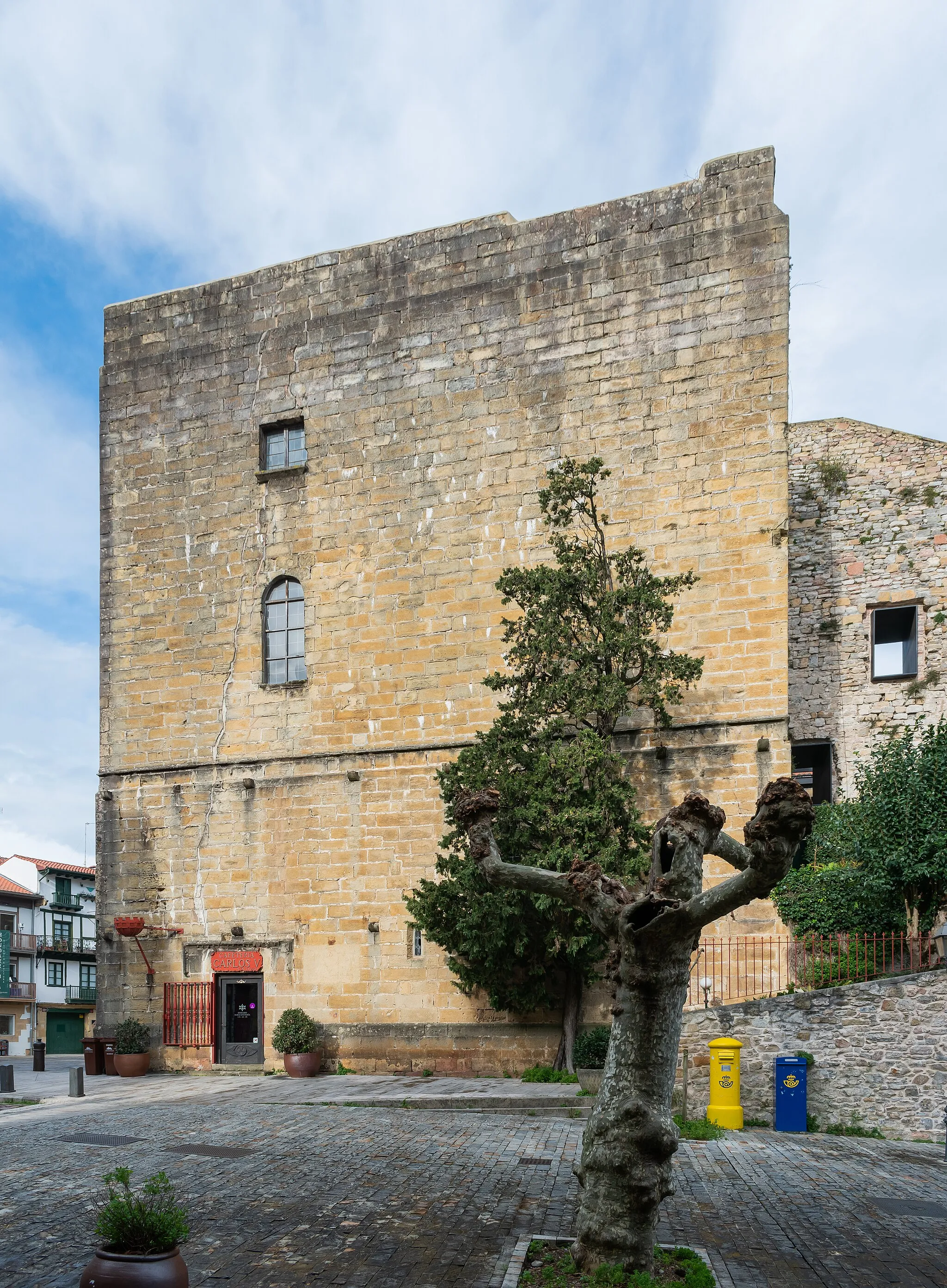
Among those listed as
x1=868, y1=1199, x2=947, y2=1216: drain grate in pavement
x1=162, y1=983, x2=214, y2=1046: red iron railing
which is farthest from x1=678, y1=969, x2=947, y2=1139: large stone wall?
x1=162, y1=983, x2=214, y2=1046: red iron railing

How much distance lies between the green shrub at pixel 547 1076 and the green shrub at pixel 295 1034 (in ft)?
11.0

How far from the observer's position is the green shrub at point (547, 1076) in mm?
14789

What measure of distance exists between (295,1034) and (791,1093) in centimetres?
760

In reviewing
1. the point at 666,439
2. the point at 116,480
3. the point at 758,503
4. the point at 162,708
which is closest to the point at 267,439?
the point at 116,480

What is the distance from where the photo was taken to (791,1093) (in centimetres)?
1211

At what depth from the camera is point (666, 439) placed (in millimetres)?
16797

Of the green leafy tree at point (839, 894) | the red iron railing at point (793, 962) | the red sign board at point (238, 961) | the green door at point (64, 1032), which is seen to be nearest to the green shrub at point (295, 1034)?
the red sign board at point (238, 961)

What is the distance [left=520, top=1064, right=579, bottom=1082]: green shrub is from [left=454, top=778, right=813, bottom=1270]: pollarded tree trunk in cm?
831

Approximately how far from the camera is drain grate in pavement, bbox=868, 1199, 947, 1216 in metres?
8.60

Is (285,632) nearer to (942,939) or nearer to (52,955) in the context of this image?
(942,939)

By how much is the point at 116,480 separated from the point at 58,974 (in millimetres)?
34103

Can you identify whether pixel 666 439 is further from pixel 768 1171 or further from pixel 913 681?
pixel 768 1171

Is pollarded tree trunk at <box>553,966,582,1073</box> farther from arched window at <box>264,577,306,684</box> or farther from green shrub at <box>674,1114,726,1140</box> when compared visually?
arched window at <box>264,577,306,684</box>

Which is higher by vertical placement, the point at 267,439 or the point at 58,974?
the point at 267,439
